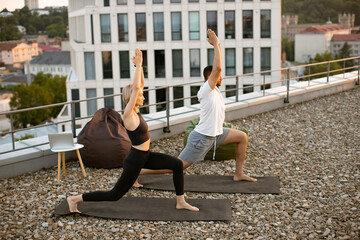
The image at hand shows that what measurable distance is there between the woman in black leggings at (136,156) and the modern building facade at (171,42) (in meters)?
40.4

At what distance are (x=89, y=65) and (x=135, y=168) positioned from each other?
4555 centimetres

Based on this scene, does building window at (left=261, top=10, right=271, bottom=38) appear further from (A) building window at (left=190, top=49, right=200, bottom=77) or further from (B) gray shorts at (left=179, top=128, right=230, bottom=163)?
(B) gray shorts at (left=179, top=128, right=230, bottom=163)

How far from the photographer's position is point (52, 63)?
189m

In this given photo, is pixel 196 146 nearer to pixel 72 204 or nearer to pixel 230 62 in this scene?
pixel 72 204

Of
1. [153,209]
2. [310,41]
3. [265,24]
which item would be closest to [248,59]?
[265,24]

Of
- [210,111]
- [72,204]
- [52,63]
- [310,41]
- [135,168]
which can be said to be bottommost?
[52,63]

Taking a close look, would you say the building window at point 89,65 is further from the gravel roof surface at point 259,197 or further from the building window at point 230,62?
the gravel roof surface at point 259,197

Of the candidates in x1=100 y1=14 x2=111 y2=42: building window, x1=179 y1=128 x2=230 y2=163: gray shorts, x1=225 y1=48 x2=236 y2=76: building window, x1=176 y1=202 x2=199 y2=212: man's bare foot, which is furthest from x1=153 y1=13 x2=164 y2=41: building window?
x1=176 y1=202 x2=199 y2=212: man's bare foot

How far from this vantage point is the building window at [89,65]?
50656 millimetres

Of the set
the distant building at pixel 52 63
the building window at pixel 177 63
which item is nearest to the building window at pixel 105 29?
the building window at pixel 177 63

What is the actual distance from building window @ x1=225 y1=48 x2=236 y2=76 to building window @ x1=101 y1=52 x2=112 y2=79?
1135cm

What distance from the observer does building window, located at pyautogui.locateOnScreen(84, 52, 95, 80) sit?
50.7 meters

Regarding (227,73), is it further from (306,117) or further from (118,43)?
(306,117)

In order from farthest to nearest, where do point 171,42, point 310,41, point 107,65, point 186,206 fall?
point 310,41 < point 107,65 < point 171,42 < point 186,206
